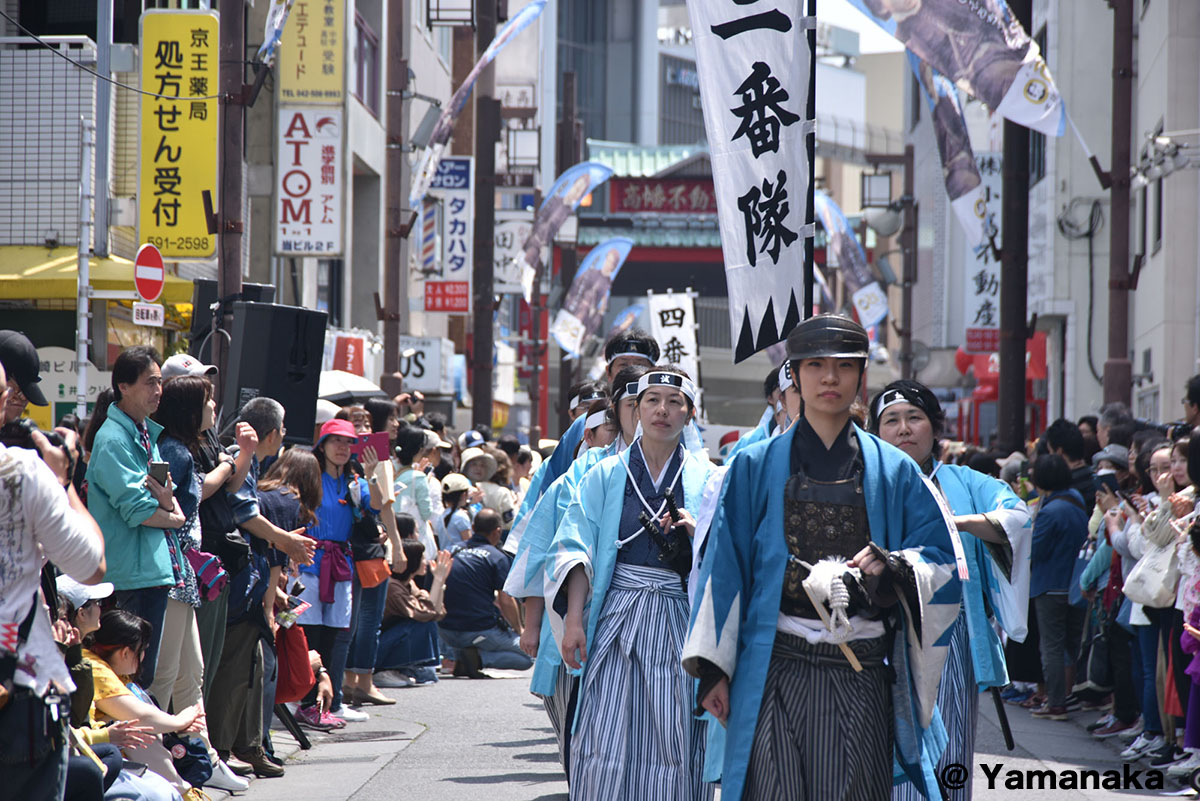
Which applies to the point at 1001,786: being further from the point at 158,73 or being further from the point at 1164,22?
the point at 1164,22

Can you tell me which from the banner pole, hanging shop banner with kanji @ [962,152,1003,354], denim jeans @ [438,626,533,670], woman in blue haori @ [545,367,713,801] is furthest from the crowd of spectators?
hanging shop banner with kanji @ [962,152,1003,354]

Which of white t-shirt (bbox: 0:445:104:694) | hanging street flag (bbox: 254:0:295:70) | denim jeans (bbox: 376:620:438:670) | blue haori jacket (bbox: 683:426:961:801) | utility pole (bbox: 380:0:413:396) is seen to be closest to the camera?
white t-shirt (bbox: 0:445:104:694)

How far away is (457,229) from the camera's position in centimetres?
2795

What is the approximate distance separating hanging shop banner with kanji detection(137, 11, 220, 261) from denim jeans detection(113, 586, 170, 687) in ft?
26.7

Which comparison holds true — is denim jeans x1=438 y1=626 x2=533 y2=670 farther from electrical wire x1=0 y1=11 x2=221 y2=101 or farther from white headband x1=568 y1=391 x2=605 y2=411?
electrical wire x1=0 y1=11 x2=221 y2=101

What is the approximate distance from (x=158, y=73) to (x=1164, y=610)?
32.9 ft

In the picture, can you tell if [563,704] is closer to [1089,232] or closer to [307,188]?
[307,188]

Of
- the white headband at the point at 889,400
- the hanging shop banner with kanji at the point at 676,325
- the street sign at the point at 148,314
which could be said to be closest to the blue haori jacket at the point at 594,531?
the white headband at the point at 889,400

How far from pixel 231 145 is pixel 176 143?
2.77 meters

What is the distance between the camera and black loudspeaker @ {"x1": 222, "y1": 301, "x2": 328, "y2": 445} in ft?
34.8

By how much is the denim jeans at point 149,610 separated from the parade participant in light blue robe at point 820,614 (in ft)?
9.93

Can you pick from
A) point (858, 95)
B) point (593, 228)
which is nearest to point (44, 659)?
point (593, 228)

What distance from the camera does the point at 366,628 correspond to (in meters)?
11.3

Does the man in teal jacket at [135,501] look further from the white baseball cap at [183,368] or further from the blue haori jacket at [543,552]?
the blue haori jacket at [543,552]
